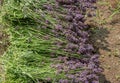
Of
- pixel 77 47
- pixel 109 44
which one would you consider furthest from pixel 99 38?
pixel 77 47

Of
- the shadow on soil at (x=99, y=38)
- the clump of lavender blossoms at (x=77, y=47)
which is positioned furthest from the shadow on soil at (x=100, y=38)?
the clump of lavender blossoms at (x=77, y=47)

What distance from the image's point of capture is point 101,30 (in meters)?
4.48

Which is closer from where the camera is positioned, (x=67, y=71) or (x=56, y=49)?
(x=67, y=71)

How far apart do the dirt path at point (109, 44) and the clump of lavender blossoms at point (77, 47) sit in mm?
166

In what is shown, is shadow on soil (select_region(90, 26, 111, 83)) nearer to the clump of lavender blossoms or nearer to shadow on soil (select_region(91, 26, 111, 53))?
shadow on soil (select_region(91, 26, 111, 53))

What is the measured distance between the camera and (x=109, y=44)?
14.2 ft

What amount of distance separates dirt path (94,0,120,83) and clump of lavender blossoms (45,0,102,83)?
17cm

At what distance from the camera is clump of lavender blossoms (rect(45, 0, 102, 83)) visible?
352 cm

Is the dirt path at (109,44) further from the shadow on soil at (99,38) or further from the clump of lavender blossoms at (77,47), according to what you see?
the clump of lavender blossoms at (77,47)

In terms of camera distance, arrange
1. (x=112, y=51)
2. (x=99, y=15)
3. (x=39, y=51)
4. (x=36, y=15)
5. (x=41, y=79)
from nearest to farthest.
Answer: (x=41, y=79) < (x=39, y=51) < (x=36, y=15) < (x=112, y=51) < (x=99, y=15)

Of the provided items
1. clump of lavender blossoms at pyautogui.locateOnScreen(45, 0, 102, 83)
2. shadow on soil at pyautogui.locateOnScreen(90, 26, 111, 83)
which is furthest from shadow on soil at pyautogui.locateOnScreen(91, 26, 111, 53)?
clump of lavender blossoms at pyautogui.locateOnScreen(45, 0, 102, 83)

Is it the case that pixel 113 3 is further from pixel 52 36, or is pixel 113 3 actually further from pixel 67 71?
pixel 67 71

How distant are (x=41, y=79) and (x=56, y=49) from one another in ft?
1.42

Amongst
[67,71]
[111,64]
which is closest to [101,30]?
[111,64]
